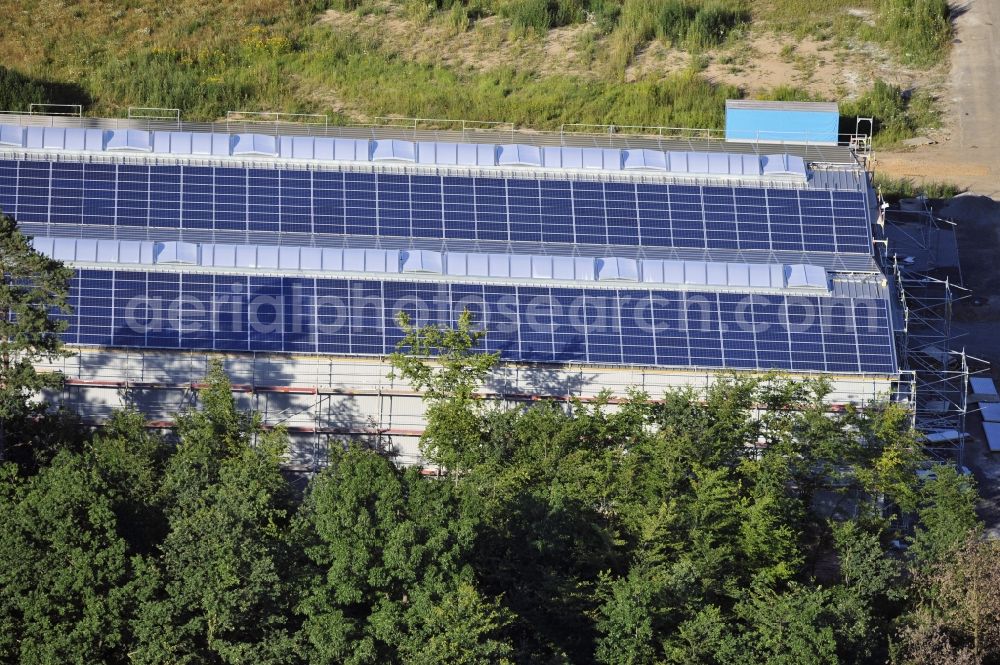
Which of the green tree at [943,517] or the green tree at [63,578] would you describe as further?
the green tree at [943,517]

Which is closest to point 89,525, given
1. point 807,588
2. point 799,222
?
point 807,588

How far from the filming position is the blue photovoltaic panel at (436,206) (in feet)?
221

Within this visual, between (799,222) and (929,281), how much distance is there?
758 centimetres

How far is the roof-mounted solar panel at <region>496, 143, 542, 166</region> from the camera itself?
228ft

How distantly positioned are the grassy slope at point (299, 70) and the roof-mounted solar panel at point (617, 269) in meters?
20.4

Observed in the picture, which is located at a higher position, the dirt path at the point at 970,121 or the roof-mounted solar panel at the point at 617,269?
the dirt path at the point at 970,121

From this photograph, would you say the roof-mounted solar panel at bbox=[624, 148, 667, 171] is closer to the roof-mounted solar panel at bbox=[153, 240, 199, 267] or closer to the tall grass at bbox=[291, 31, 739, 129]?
the tall grass at bbox=[291, 31, 739, 129]

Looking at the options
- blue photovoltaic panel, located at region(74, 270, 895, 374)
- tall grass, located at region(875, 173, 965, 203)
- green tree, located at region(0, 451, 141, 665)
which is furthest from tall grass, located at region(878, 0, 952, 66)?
green tree, located at region(0, 451, 141, 665)

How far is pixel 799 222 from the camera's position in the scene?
68.6 m

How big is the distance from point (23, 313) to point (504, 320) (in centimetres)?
1792

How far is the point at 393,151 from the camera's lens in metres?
69.4

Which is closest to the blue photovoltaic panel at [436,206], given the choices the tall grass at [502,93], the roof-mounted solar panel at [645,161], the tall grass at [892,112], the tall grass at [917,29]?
the roof-mounted solar panel at [645,161]

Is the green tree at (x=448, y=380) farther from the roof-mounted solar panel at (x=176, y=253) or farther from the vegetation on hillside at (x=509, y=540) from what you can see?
the roof-mounted solar panel at (x=176, y=253)

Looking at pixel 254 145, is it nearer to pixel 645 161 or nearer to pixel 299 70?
pixel 645 161
